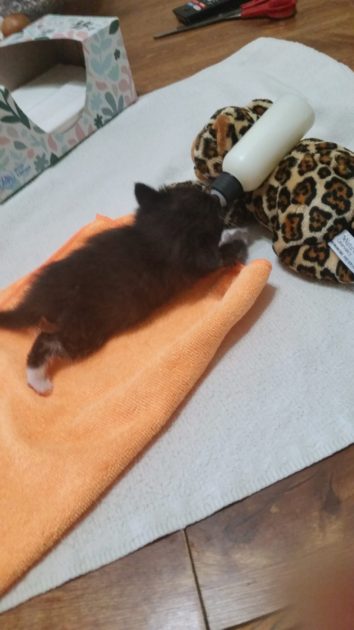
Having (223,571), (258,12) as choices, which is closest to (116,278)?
(223,571)

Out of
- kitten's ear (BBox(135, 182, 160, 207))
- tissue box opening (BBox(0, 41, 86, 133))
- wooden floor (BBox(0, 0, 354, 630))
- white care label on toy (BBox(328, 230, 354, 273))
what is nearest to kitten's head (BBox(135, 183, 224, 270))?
kitten's ear (BBox(135, 182, 160, 207))

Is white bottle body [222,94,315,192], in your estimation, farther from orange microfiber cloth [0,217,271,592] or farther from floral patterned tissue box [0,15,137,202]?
floral patterned tissue box [0,15,137,202]

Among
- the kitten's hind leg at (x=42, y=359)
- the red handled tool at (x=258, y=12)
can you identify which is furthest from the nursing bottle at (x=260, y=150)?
the red handled tool at (x=258, y=12)

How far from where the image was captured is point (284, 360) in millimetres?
834

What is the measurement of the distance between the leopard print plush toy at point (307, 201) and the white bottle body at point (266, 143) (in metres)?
0.02

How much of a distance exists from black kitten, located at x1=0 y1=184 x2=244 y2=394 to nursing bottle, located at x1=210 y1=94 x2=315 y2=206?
0.15 ft

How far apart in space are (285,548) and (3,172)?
3.49ft

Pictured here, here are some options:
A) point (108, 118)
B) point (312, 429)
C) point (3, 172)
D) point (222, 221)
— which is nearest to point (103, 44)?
point (108, 118)

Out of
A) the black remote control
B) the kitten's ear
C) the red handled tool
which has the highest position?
the black remote control

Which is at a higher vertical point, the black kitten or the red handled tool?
the red handled tool

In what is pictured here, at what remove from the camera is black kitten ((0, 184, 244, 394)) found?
829 millimetres

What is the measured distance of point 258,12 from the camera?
1.68m

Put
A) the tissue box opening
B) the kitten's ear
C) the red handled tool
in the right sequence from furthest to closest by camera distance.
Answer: the red handled tool
the tissue box opening
the kitten's ear

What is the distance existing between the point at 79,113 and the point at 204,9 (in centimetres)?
77
